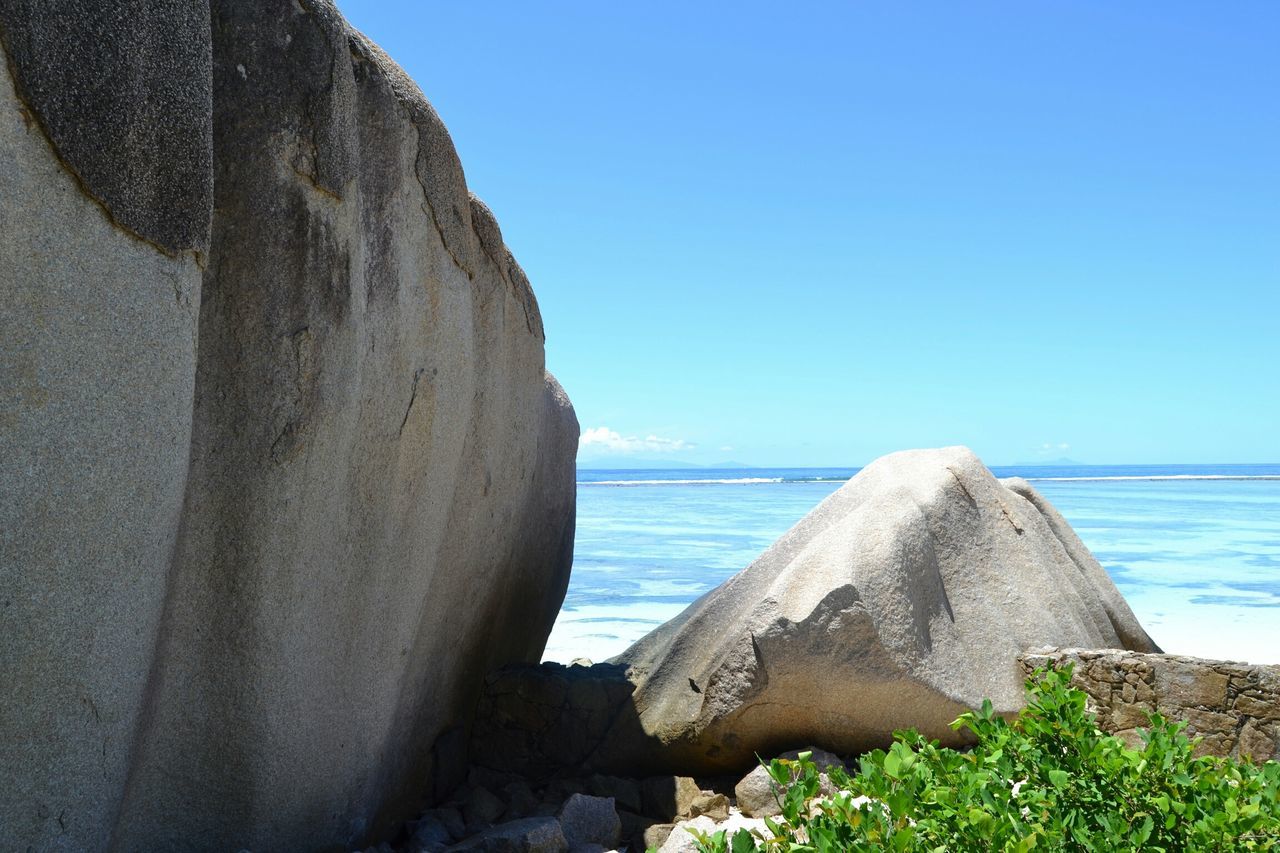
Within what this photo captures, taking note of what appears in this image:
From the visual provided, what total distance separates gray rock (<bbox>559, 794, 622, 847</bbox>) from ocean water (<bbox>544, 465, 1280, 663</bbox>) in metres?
3.84

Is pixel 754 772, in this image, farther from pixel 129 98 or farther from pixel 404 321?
pixel 129 98

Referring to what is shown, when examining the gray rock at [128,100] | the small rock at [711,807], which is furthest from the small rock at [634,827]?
the gray rock at [128,100]

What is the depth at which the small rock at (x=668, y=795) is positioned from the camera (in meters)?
4.00

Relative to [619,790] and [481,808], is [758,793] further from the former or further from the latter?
[481,808]

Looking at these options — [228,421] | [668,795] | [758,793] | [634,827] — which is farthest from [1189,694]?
[228,421]

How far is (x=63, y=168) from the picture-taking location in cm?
203

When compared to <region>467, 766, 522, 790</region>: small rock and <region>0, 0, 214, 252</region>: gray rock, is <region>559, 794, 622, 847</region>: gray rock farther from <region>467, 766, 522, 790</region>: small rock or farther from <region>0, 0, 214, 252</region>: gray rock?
<region>0, 0, 214, 252</region>: gray rock

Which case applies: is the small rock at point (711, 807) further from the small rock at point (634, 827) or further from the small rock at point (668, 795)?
the small rock at point (634, 827)

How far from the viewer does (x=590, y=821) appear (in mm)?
3617

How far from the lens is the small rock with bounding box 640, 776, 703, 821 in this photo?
157 inches

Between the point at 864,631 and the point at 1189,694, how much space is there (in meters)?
1.26

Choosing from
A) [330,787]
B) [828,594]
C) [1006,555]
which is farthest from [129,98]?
[1006,555]

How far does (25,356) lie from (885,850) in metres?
1.81

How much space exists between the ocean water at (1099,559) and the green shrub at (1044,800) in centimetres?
540
